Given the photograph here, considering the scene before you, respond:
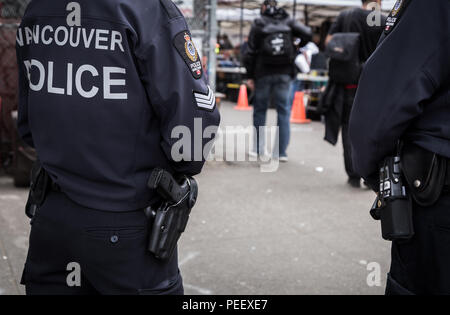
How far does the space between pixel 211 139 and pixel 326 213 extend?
130 inches

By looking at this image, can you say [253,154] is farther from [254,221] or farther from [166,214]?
[166,214]

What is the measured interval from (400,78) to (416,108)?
0.38 ft

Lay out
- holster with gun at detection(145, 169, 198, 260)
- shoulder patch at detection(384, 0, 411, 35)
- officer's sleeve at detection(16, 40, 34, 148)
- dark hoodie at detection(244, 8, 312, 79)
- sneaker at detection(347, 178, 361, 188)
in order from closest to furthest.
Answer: shoulder patch at detection(384, 0, 411, 35) → holster with gun at detection(145, 169, 198, 260) → officer's sleeve at detection(16, 40, 34, 148) → sneaker at detection(347, 178, 361, 188) → dark hoodie at detection(244, 8, 312, 79)

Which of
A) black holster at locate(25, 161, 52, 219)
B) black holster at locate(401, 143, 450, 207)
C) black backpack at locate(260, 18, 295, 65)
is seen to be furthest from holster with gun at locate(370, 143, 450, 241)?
black backpack at locate(260, 18, 295, 65)

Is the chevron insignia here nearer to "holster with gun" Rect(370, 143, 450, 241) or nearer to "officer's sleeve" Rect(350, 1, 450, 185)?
"officer's sleeve" Rect(350, 1, 450, 185)

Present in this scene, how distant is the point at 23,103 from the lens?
230cm

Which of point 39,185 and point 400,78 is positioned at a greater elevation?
point 400,78

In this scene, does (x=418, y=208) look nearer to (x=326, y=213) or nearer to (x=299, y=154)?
(x=326, y=213)

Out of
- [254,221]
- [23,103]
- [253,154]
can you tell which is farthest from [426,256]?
[253,154]

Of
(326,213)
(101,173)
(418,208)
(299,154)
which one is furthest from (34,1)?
(299,154)

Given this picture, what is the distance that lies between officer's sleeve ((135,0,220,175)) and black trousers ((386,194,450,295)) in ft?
2.77

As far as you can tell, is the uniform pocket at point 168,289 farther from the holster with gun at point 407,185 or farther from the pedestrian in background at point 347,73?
the pedestrian in background at point 347,73

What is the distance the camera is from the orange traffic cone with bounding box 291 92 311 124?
11664 millimetres

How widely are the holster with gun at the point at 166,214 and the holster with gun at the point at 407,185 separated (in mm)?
758
